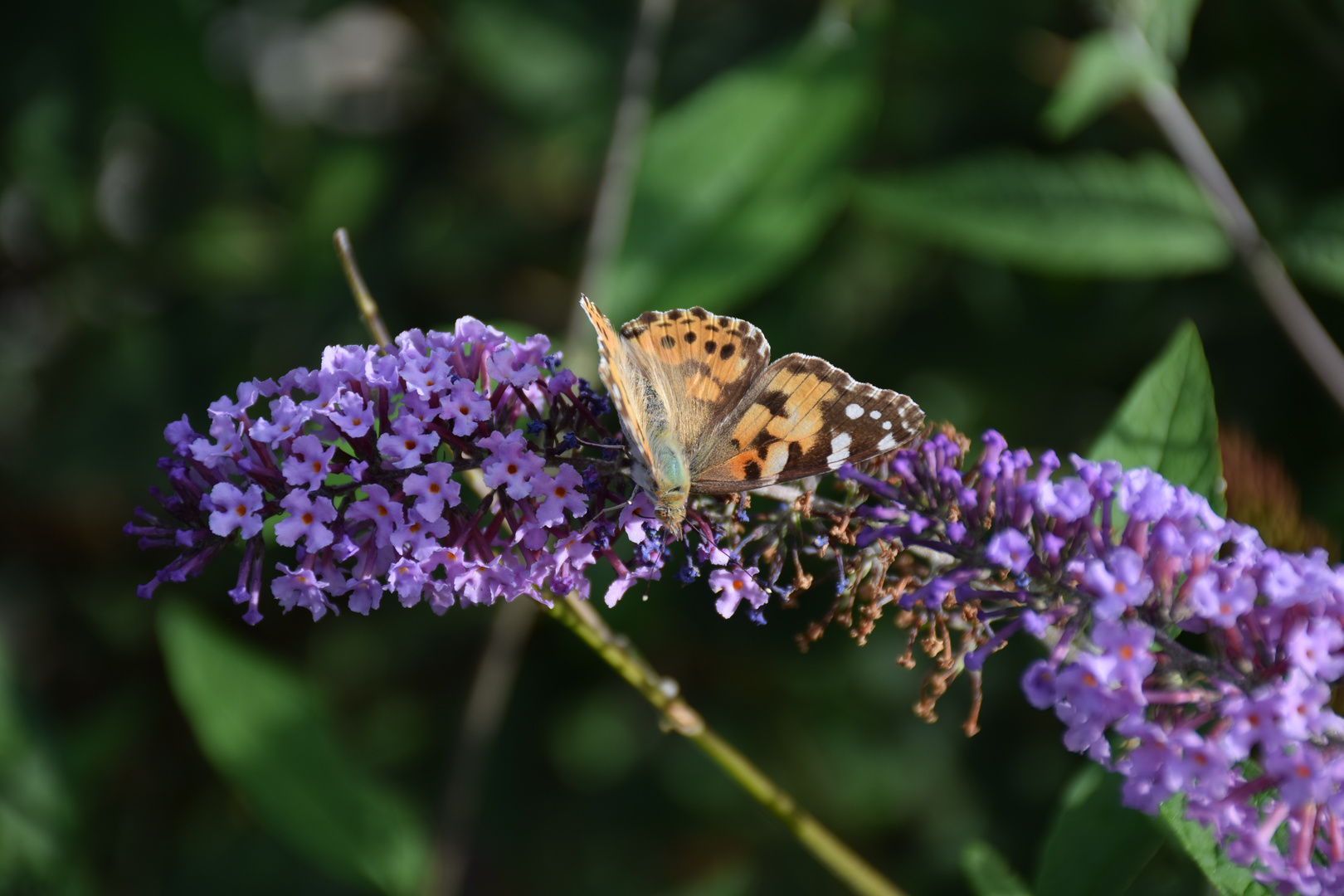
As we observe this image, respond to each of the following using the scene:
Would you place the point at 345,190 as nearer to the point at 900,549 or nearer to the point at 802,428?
the point at 802,428

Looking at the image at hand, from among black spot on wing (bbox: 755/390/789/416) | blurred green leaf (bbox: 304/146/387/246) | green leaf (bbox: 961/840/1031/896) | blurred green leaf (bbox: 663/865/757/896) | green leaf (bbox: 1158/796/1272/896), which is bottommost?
blurred green leaf (bbox: 663/865/757/896)

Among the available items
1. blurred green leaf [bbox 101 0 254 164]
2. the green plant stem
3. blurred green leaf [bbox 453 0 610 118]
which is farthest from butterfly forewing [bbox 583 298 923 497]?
blurred green leaf [bbox 101 0 254 164]

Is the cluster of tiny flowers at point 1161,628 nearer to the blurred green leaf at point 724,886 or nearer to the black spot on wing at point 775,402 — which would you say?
the black spot on wing at point 775,402

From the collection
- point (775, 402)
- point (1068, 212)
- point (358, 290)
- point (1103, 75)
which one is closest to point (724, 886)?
point (775, 402)

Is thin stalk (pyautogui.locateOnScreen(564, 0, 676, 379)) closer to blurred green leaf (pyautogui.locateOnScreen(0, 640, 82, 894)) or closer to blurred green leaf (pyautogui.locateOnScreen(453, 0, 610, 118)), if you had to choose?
blurred green leaf (pyautogui.locateOnScreen(453, 0, 610, 118))

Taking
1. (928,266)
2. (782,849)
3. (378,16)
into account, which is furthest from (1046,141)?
(378,16)

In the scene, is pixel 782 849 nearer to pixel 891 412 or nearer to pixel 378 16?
pixel 891 412
